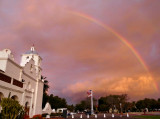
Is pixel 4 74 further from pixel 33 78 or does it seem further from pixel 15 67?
pixel 33 78

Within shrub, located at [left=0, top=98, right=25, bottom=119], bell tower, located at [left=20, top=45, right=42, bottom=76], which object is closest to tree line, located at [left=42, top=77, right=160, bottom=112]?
bell tower, located at [left=20, top=45, right=42, bottom=76]

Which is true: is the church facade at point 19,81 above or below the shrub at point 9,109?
above

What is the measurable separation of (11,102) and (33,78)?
2149cm

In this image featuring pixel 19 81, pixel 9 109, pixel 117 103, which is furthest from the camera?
pixel 117 103

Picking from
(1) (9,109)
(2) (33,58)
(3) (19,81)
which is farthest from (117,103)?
(1) (9,109)

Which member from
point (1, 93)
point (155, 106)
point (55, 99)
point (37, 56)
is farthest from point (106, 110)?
point (1, 93)

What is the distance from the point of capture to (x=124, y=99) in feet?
244

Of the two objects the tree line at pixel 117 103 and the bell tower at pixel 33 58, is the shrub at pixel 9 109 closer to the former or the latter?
the bell tower at pixel 33 58

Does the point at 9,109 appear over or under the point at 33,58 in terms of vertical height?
under

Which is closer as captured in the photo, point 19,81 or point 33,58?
point 19,81

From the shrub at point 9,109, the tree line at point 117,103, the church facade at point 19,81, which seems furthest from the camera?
the tree line at point 117,103

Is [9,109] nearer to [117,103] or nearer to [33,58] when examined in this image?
[33,58]

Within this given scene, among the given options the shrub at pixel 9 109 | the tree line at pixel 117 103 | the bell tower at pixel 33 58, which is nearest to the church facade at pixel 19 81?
the bell tower at pixel 33 58

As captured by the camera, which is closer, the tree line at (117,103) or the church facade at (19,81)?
the church facade at (19,81)
